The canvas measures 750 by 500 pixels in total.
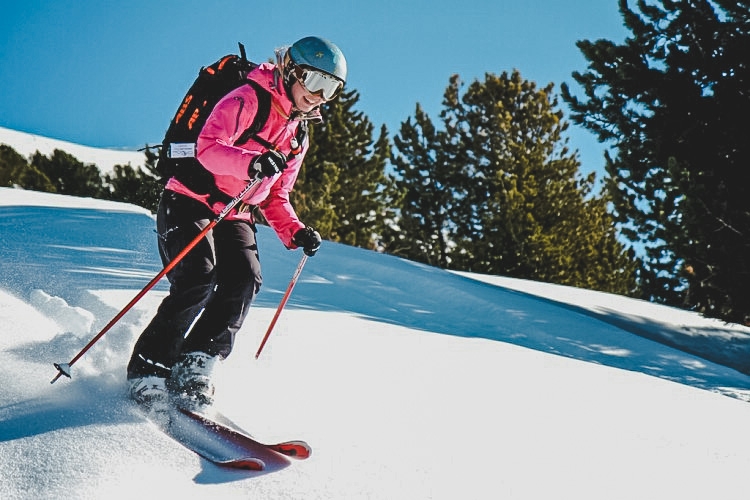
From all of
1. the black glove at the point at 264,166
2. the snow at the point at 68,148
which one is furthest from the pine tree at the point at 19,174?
the snow at the point at 68,148

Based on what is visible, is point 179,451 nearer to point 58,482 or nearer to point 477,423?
point 58,482

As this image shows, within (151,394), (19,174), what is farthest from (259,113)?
(19,174)

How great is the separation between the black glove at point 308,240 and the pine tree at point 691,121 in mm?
5320

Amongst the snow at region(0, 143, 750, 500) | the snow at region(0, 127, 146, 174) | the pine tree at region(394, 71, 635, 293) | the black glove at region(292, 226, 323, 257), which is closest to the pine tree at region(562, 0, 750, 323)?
the snow at region(0, 143, 750, 500)

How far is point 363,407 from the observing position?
302 centimetres

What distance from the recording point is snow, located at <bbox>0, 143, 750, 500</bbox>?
2127mm

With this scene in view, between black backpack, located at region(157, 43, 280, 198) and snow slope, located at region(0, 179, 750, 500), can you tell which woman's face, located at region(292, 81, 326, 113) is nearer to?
black backpack, located at region(157, 43, 280, 198)

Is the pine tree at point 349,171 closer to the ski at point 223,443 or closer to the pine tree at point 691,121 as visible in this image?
the pine tree at point 691,121

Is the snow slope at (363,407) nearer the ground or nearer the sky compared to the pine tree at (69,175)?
nearer the sky

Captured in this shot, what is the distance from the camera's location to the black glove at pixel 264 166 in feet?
8.79

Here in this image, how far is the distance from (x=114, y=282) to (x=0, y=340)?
5.68 ft

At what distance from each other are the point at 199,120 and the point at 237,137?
19 centimetres

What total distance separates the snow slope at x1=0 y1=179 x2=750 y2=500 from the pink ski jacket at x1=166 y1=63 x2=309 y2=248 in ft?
3.05

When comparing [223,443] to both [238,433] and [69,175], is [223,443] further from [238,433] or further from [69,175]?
[69,175]
